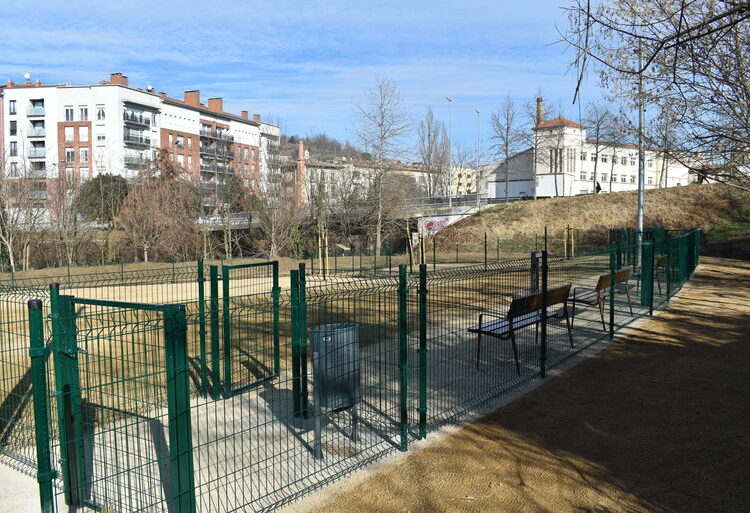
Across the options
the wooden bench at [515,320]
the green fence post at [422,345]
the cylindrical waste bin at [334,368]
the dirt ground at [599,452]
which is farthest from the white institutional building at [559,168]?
the cylindrical waste bin at [334,368]

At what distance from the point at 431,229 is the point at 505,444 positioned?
151 feet

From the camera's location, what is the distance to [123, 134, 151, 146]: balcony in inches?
2707

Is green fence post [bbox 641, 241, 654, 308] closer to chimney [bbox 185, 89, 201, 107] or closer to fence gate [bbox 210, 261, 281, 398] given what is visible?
fence gate [bbox 210, 261, 281, 398]

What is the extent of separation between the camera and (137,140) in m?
70.1

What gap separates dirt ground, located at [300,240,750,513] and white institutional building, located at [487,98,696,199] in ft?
180

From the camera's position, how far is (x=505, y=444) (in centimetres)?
583

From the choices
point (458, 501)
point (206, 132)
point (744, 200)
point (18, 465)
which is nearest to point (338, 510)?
point (458, 501)

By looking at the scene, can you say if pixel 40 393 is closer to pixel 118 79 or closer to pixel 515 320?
pixel 515 320

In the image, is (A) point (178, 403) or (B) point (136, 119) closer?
(A) point (178, 403)

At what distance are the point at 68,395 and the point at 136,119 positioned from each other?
71.2 m

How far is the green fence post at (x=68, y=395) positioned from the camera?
4418 millimetres

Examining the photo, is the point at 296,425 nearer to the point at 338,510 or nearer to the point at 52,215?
the point at 338,510

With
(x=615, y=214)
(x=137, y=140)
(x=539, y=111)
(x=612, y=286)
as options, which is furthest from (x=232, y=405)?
(x=137, y=140)

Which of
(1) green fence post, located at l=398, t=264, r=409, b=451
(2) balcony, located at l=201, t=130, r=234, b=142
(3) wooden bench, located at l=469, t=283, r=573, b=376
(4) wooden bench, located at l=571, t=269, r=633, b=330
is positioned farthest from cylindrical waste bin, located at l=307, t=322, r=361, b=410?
(2) balcony, located at l=201, t=130, r=234, b=142
